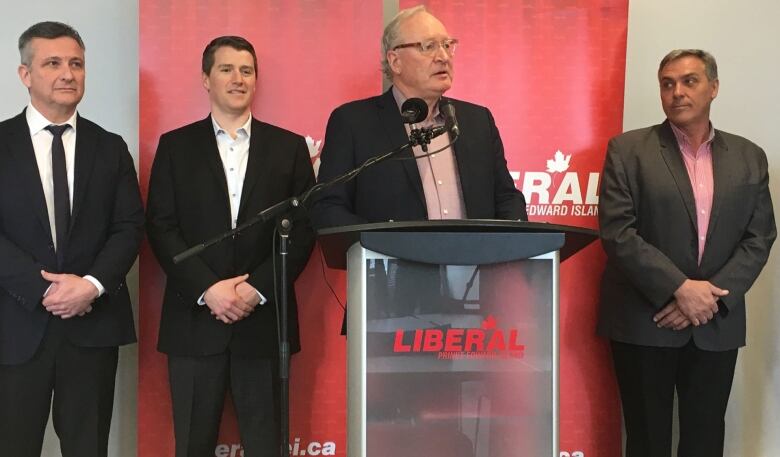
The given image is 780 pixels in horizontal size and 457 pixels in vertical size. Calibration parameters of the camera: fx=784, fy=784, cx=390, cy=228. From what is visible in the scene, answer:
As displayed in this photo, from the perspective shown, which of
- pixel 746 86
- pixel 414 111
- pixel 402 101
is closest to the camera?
pixel 414 111

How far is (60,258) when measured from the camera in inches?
113

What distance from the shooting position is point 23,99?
353 centimetres

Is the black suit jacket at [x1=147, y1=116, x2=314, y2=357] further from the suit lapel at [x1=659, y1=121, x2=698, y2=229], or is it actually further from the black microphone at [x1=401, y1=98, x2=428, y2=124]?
the suit lapel at [x1=659, y1=121, x2=698, y2=229]

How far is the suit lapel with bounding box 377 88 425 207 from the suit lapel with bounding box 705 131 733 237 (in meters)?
1.35

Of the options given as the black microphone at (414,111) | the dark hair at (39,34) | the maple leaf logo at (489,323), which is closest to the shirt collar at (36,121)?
the dark hair at (39,34)

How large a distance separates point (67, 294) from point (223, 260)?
0.58 metres

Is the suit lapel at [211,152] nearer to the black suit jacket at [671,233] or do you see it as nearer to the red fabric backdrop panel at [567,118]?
the red fabric backdrop panel at [567,118]

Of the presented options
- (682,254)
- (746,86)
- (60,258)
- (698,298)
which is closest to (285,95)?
(60,258)

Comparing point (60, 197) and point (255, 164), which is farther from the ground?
point (255, 164)

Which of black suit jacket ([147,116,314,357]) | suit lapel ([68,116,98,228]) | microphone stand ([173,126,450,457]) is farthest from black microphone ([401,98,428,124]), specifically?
suit lapel ([68,116,98,228])

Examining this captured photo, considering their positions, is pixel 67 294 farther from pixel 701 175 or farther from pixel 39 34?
pixel 701 175

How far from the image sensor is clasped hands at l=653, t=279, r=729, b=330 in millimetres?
3055

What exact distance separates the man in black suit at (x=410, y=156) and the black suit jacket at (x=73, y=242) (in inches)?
34.2

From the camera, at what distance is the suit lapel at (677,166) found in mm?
3213
